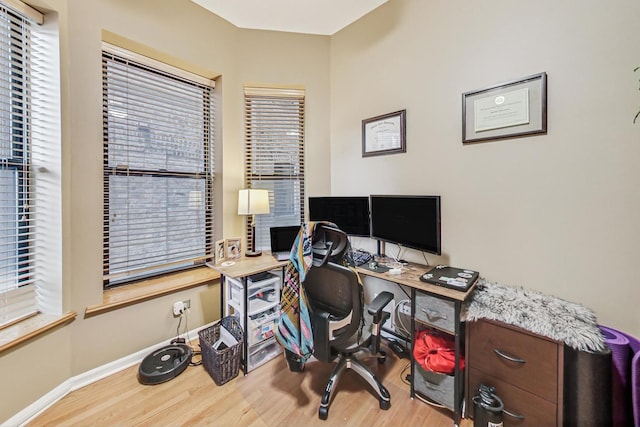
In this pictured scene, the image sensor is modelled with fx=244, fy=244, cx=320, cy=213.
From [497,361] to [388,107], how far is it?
6.69ft

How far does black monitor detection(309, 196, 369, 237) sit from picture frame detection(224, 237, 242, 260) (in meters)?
0.74

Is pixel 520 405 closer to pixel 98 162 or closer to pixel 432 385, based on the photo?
pixel 432 385

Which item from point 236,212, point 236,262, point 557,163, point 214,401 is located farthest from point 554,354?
point 236,212

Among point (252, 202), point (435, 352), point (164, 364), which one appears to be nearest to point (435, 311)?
point (435, 352)

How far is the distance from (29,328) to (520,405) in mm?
2787

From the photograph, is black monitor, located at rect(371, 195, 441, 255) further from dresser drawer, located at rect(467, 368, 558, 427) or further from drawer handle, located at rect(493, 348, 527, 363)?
dresser drawer, located at rect(467, 368, 558, 427)

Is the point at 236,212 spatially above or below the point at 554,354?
above

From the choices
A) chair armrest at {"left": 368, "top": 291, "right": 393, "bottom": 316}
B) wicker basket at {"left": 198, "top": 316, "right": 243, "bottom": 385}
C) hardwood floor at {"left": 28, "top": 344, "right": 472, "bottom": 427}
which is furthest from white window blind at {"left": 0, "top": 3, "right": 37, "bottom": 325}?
chair armrest at {"left": 368, "top": 291, "right": 393, "bottom": 316}

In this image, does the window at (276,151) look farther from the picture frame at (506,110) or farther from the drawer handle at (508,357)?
the drawer handle at (508,357)

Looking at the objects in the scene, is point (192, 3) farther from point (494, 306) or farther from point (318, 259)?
point (494, 306)

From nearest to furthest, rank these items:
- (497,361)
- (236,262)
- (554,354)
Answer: (554,354) → (497,361) → (236,262)

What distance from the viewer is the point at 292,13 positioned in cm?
232

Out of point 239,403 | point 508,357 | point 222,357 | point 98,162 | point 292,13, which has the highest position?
point 292,13

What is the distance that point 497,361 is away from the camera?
134cm
